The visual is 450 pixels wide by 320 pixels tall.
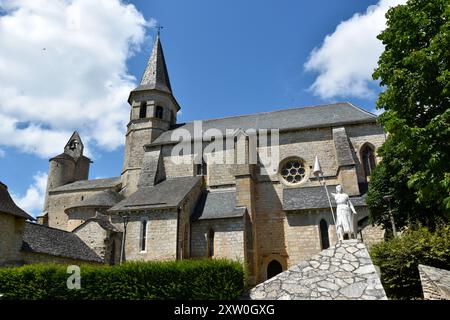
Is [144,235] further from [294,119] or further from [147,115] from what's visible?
[294,119]

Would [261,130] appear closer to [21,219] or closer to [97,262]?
[97,262]

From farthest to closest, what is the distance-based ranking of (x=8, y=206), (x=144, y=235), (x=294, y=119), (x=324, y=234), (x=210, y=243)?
(x=294, y=119) → (x=210, y=243) → (x=324, y=234) → (x=144, y=235) → (x=8, y=206)

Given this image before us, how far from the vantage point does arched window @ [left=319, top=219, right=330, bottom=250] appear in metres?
18.8

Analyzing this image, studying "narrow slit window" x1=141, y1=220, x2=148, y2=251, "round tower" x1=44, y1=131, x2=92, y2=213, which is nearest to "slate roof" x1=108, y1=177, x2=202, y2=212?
"narrow slit window" x1=141, y1=220, x2=148, y2=251

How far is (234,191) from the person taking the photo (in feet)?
73.1

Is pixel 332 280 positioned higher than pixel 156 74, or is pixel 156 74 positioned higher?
pixel 156 74

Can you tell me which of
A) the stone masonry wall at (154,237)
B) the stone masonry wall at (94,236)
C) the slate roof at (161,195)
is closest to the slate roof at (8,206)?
the stone masonry wall at (94,236)

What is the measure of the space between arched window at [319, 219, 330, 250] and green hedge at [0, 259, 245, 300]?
860 cm

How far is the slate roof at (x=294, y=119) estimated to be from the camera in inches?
915

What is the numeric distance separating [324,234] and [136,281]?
36.9 ft

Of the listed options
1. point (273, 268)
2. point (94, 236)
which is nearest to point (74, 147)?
point (94, 236)

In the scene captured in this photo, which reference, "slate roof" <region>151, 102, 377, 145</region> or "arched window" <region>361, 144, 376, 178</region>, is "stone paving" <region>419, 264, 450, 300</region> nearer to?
"arched window" <region>361, 144, 376, 178</region>

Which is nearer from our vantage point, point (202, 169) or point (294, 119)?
point (202, 169)

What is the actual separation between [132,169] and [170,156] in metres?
3.57
